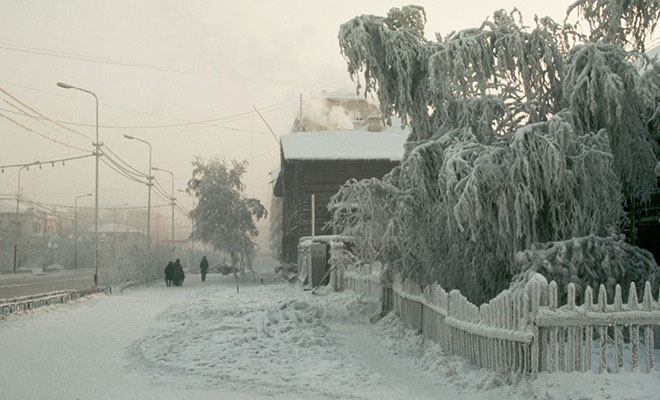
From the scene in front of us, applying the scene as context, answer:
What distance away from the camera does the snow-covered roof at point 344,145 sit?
1460 inches

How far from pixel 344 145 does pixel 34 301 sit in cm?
2162

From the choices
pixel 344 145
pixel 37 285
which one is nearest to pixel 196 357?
pixel 344 145

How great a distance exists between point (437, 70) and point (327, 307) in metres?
9.41

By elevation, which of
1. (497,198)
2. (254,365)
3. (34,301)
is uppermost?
(497,198)

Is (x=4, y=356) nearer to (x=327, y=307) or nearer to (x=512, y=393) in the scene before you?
(x=512, y=393)

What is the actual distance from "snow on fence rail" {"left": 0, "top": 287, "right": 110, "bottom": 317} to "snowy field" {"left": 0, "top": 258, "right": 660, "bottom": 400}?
1.71 m

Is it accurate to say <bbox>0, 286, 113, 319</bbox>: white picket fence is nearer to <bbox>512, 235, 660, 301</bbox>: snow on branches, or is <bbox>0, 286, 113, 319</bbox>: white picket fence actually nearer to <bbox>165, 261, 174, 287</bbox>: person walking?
<bbox>165, 261, 174, 287</bbox>: person walking

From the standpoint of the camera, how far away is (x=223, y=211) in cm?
4675

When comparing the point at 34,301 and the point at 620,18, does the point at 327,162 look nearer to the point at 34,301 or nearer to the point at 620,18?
the point at 34,301

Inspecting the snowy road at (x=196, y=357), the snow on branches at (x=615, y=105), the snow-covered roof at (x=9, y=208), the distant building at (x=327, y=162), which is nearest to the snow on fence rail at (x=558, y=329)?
the snowy road at (x=196, y=357)

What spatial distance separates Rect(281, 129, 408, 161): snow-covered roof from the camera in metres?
37.1

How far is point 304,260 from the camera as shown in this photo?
109 ft

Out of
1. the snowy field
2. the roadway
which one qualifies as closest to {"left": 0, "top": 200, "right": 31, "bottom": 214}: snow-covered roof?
the roadway

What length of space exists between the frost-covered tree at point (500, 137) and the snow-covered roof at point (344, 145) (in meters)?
23.2
